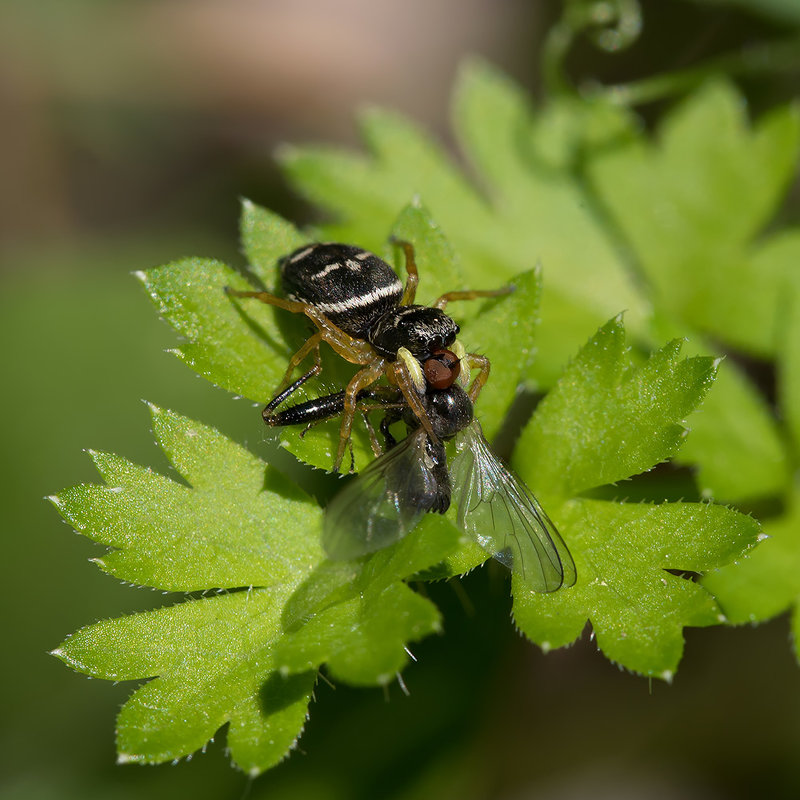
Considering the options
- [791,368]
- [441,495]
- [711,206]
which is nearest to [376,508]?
[441,495]

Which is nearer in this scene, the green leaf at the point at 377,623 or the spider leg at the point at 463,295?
the green leaf at the point at 377,623

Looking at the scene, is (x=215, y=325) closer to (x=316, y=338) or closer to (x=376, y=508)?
(x=316, y=338)

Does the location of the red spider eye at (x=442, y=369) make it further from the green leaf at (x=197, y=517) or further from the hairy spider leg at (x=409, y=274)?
the green leaf at (x=197, y=517)

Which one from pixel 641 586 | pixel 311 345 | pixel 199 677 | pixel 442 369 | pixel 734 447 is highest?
pixel 311 345

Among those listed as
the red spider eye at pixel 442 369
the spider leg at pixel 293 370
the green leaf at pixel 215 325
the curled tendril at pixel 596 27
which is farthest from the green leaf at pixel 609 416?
the curled tendril at pixel 596 27

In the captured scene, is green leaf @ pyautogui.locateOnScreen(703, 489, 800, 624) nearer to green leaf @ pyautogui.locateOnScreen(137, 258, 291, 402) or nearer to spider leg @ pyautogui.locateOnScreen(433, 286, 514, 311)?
spider leg @ pyautogui.locateOnScreen(433, 286, 514, 311)

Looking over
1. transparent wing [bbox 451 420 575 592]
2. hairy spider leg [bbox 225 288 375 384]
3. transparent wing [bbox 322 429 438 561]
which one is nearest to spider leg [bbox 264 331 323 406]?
hairy spider leg [bbox 225 288 375 384]

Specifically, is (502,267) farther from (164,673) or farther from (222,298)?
(164,673)
